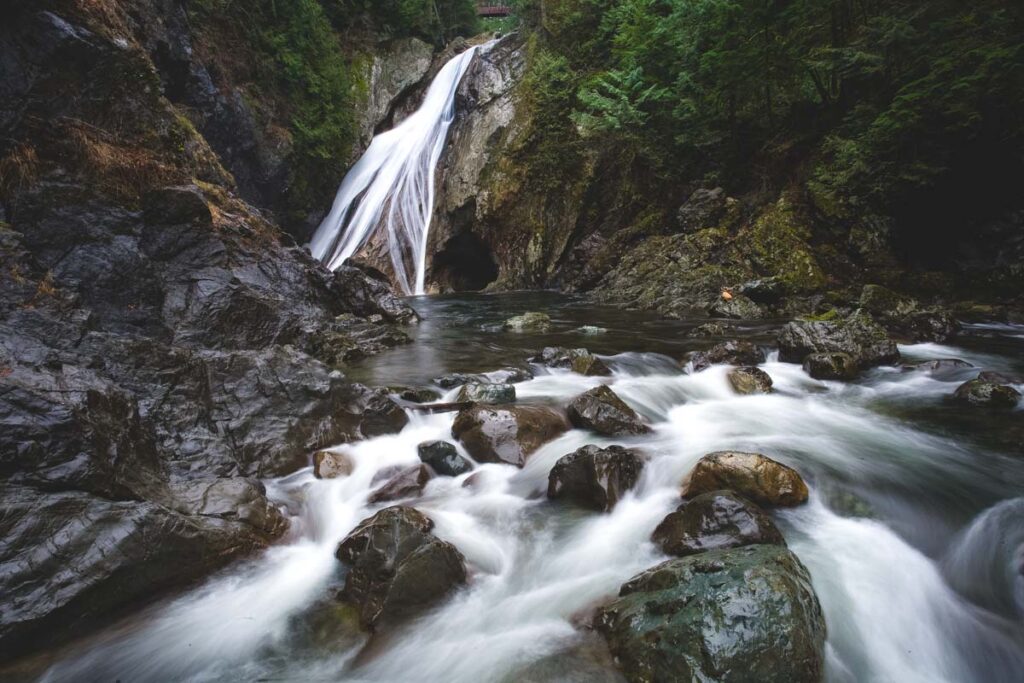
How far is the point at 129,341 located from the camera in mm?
4762

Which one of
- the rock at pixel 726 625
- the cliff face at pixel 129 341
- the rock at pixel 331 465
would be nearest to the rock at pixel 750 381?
the rock at pixel 726 625

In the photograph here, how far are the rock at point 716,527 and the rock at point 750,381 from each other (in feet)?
11.4

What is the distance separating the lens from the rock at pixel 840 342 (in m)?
6.70

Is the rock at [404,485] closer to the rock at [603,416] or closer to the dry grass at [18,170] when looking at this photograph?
the rock at [603,416]

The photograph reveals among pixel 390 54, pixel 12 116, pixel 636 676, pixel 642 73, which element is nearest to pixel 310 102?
pixel 390 54

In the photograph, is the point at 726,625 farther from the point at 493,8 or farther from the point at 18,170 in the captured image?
the point at 493,8

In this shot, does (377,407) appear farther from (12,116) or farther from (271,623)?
(12,116)

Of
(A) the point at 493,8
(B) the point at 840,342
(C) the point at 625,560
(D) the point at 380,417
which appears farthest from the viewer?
(A) the point at 493,8

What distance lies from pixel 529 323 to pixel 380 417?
5712 millimetres

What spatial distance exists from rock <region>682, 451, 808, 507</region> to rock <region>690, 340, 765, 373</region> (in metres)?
3.44

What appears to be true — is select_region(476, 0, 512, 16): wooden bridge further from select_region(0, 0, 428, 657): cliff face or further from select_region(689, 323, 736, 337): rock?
select_region(689, 323, 736, 337): rock

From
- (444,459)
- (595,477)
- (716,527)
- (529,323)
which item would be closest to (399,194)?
(529,323)

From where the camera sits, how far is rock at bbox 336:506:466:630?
2820 millimetres

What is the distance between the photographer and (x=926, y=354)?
7113 mm
